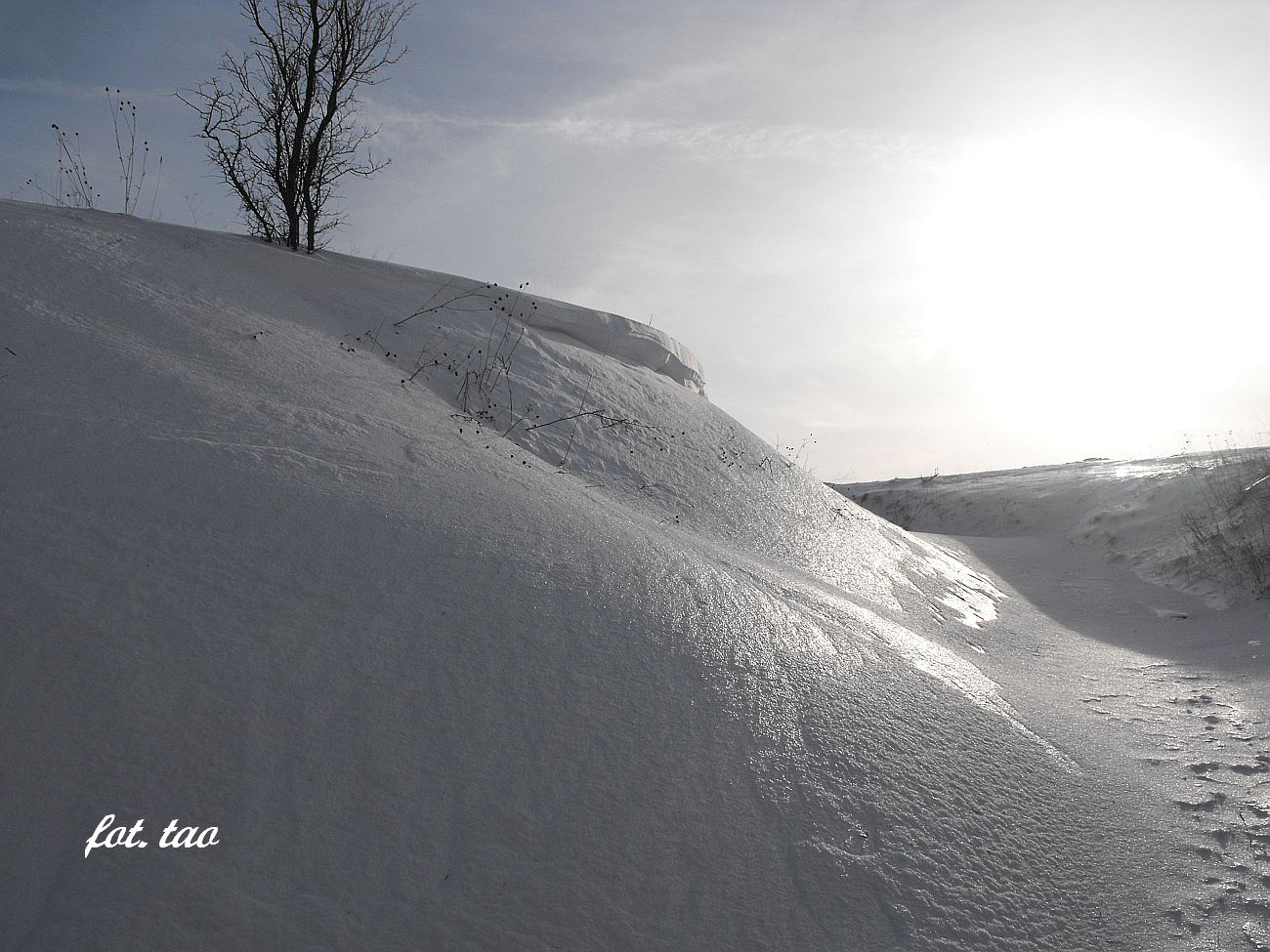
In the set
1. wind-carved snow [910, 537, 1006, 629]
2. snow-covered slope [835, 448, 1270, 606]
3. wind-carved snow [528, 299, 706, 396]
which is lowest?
wind-carved snow [910, 537, 1006, 629]

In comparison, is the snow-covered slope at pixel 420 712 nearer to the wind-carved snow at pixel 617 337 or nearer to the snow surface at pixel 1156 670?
the snow surface at pixel 1156 670

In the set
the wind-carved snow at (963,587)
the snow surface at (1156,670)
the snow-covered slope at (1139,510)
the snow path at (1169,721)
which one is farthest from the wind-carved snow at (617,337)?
the snow-covered slope at (1139,510)

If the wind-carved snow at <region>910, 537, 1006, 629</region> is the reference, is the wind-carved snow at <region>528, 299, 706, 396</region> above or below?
above

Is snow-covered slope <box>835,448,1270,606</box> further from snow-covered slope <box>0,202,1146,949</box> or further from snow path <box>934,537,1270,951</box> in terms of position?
snow-covered slope <box>0,202,1146,949</box>

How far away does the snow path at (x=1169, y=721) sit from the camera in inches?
78.3

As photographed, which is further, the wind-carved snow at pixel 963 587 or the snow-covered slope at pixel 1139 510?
the snow-covered slope at pixel 1139 510

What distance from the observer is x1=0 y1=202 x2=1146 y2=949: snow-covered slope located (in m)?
1.51

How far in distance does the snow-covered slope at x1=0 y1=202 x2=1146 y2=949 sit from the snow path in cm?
16

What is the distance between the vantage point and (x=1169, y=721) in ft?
10.5

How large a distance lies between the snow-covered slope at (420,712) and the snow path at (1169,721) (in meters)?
0.16

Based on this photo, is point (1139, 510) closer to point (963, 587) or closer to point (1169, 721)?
point (963, 587)

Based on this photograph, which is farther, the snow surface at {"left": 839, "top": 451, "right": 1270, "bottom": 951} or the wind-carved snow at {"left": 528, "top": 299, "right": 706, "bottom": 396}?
the wind-carved snow at {"left": 528, "top": 299, "right": 706, "bottom": 396}

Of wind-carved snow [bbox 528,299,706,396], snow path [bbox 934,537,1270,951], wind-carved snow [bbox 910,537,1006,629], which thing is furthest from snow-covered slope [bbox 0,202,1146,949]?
wind-carved snow [bbox 528,299,706,396]

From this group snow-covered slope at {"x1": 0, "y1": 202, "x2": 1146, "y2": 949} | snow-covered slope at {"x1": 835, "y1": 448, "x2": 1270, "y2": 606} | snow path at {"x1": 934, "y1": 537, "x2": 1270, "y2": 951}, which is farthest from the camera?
snow-covered slope at {"x1": 835, "y1": 448, "x2": 1270, "y2": 606}
